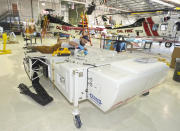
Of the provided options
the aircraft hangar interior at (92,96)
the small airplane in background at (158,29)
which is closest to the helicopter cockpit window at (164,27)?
the small airplane in background at (158,29)

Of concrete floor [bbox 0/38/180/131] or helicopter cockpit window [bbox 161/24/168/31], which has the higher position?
helicopter cockpit window [bbox 161/24/168/31]

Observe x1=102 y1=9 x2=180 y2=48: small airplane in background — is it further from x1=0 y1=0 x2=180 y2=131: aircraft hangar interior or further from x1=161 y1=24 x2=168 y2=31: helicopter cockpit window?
x1=0 y1=0 x2=180 y2=131: aircraft hangar interior

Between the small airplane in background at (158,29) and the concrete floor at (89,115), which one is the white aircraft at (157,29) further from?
the concrete floor at (89,115)

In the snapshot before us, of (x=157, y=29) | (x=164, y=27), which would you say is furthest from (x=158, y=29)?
(x=164, y=27)

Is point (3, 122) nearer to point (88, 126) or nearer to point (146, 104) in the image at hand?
point (88, 126)

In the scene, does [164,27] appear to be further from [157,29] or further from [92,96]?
[92,96]

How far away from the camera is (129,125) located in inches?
58.8

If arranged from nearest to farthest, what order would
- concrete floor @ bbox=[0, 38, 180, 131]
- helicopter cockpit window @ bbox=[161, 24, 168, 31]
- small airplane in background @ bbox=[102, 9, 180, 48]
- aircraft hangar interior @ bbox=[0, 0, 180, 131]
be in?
aircraft hangar interior @ bbox=[0, 0, 180, 131] < concrete floor @ bbox=[0, 38, 180, 131] < small airplane in background @ bbox=[102, 9, 180, 48] < helicopter cockpit window @ bbox=[161, 24, 168, 31]

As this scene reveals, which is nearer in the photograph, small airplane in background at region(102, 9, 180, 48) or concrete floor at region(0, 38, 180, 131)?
concrete floor at region(0, 38, 180, 131)

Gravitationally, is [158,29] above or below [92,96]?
above

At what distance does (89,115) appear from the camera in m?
1.65

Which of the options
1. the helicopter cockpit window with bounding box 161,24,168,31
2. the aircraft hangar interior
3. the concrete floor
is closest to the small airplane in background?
the helicopter cockpit window with bounding box 161,24,168,31

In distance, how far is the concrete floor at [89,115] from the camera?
4.74ft

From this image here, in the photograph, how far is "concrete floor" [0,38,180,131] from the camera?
1.45 meters
